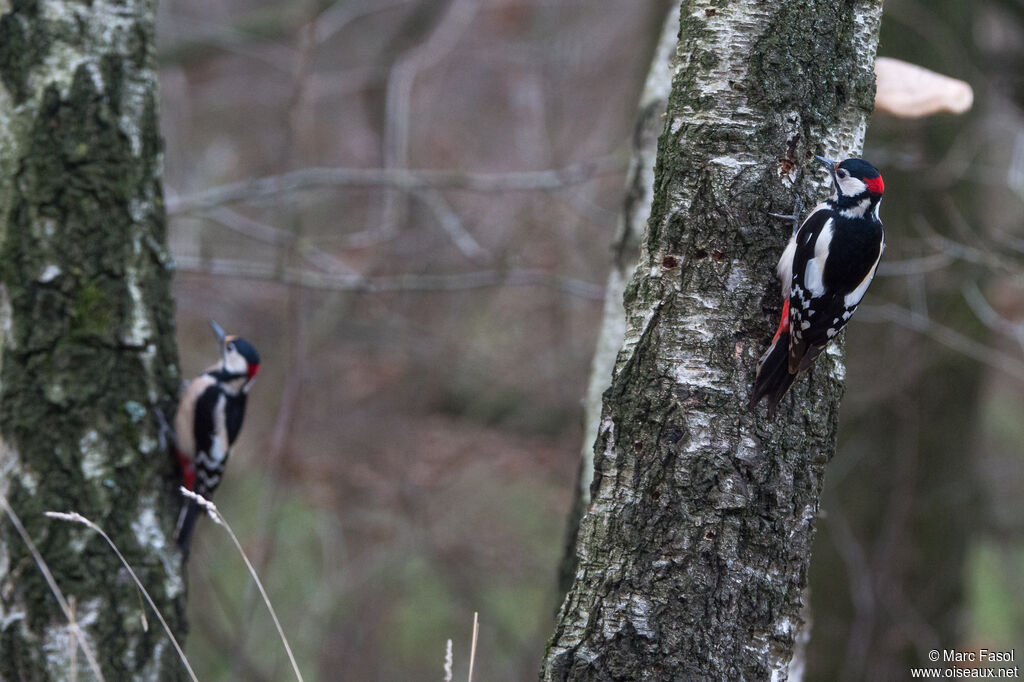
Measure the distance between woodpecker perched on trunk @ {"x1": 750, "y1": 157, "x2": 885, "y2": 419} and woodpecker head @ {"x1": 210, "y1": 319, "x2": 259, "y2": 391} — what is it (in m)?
2.54

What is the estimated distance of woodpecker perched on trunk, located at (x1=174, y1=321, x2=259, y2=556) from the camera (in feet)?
10.0

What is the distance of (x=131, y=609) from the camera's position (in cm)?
268

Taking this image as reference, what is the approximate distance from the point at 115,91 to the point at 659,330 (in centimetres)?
185

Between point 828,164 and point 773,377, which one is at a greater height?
point 828,164

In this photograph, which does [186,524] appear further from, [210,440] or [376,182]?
[376,182]

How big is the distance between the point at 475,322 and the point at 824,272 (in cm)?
561

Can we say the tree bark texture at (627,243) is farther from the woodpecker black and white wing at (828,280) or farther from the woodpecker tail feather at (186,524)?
the woodpecker tail feather at (186,524)

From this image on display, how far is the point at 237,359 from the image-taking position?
407cm

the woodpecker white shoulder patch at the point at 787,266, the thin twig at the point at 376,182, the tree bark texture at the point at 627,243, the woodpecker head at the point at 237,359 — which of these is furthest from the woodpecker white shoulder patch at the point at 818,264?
the thin twig at the point at 376,182

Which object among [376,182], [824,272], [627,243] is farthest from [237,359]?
[824,272]

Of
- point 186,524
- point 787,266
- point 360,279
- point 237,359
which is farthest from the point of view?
point 360,279

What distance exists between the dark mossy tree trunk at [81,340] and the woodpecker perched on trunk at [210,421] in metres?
0.17

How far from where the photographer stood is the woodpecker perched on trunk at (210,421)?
10.0 ft

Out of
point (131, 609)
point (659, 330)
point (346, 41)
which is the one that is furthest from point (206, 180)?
point (659, 330)
